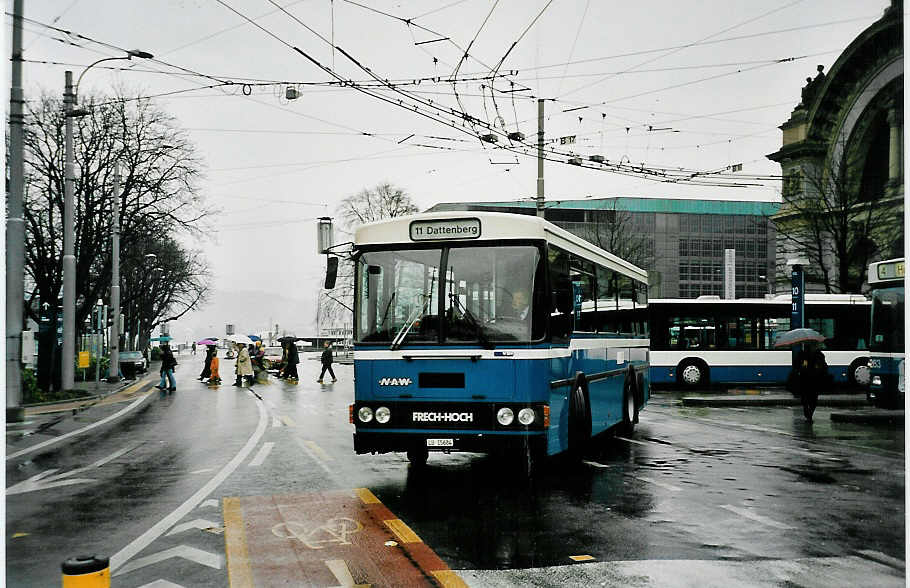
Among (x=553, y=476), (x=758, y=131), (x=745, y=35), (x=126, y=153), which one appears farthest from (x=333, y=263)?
(x=126, y=153)

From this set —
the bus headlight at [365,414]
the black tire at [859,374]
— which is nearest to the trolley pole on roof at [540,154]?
the bus headlight at [365,414]

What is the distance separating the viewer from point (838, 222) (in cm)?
2341

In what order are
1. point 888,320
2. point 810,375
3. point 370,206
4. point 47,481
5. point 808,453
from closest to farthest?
1. point 47,481
2. point 808,453
3. point 810,375
4. point 888,320
5. point 370,206

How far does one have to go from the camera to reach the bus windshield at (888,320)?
19984 millimetres

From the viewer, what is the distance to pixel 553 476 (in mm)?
11023

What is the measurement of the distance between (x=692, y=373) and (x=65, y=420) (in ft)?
65.4

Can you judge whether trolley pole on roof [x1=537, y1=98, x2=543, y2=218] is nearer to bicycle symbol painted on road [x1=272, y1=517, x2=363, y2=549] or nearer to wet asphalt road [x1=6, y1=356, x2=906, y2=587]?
wet asphalt road [x1=6, y1=356, x2=906, y2=587]

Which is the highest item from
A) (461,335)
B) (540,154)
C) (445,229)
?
(540,154)

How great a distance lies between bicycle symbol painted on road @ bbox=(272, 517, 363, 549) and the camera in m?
7.36

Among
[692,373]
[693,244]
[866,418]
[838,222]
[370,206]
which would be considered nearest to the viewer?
[866,418]

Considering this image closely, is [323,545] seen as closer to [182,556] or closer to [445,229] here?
[182,556]

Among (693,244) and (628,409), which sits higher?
(693,244)

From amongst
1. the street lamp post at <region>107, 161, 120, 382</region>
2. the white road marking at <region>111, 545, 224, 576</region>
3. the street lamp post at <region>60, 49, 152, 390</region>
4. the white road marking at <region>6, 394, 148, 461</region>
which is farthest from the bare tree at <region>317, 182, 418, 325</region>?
the white road marking at <region>111, 545, 224, 576</region>

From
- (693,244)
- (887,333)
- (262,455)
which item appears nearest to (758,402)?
(887,333)
